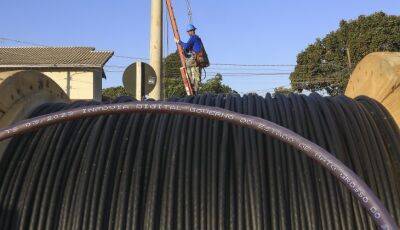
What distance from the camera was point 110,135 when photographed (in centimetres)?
347

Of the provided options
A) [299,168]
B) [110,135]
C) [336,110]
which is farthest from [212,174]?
[336,110]

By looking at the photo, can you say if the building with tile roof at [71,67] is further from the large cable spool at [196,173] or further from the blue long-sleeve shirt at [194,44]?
the large cable spool at [196,173]

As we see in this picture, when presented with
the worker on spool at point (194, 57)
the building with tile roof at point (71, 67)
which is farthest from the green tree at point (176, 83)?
the worker on spool at point (194, 57)

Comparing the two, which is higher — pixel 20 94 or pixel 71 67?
pixel 71 67

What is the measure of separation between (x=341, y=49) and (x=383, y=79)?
44.6m

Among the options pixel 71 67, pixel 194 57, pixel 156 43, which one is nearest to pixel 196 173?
pixel 156 43

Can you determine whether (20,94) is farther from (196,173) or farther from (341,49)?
(341,49)

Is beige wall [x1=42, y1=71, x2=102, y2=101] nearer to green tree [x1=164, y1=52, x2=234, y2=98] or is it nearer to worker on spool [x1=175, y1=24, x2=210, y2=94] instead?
green tree [x1=164, y1=52, x2=234, y2=98]

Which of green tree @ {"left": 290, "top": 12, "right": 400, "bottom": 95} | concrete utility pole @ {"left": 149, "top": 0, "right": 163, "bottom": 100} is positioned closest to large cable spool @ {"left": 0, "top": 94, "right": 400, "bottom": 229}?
concrete utility pole @ {"left": 149, "top": 0, "right": 163, "bottom": 100}

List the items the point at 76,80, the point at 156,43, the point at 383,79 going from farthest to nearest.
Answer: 1. the point at 76,80
2. the point at 156,43
3. the point at 383,79

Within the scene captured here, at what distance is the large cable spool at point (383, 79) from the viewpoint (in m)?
3.48

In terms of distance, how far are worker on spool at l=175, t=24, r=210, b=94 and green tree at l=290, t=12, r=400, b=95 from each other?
31.4 m

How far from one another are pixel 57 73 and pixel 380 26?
22709 mm

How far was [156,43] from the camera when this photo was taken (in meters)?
11.6
